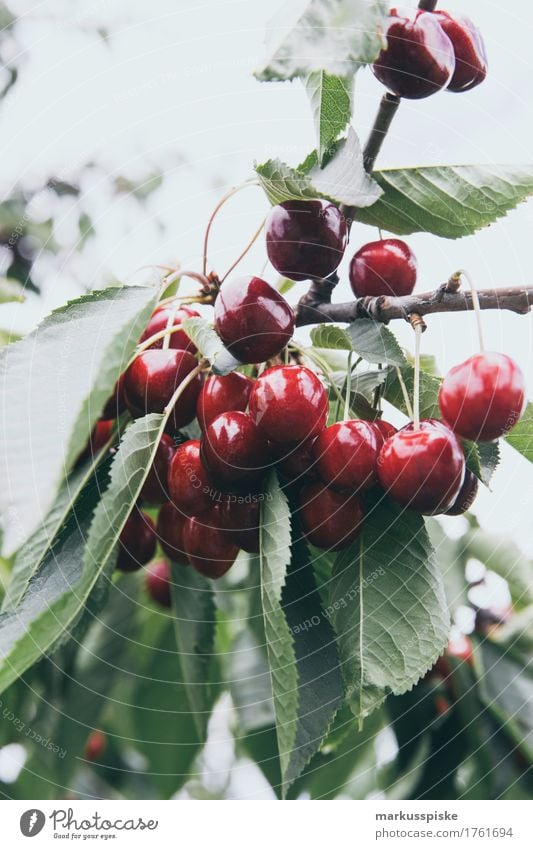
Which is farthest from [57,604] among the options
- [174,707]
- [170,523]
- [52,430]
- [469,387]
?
[174,707]

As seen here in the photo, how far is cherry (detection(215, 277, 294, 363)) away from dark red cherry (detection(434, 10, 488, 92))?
29cm

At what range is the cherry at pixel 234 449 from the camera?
0.72m

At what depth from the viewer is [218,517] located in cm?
79

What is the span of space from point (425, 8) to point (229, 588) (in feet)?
3.22

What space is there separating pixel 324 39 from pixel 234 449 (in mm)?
342

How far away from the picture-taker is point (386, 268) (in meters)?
0.83

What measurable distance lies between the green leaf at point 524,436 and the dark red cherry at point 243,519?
0.90 ft

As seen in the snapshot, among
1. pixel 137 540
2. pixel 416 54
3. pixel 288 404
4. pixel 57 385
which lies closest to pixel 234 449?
pixel 288 404

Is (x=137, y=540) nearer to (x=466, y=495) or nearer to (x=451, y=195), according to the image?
(x=466, y=495)

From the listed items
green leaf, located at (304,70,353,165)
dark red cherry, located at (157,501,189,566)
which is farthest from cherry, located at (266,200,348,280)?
dark red cherry, located at (157,501,189,566)

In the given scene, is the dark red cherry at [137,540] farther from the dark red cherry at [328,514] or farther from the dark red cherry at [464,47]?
→ the dark red cherry at [464,47]

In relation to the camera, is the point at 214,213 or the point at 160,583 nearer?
the point at 214,213

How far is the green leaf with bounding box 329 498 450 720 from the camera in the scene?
0.73 metres

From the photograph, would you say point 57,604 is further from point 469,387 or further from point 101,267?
point 101,267
